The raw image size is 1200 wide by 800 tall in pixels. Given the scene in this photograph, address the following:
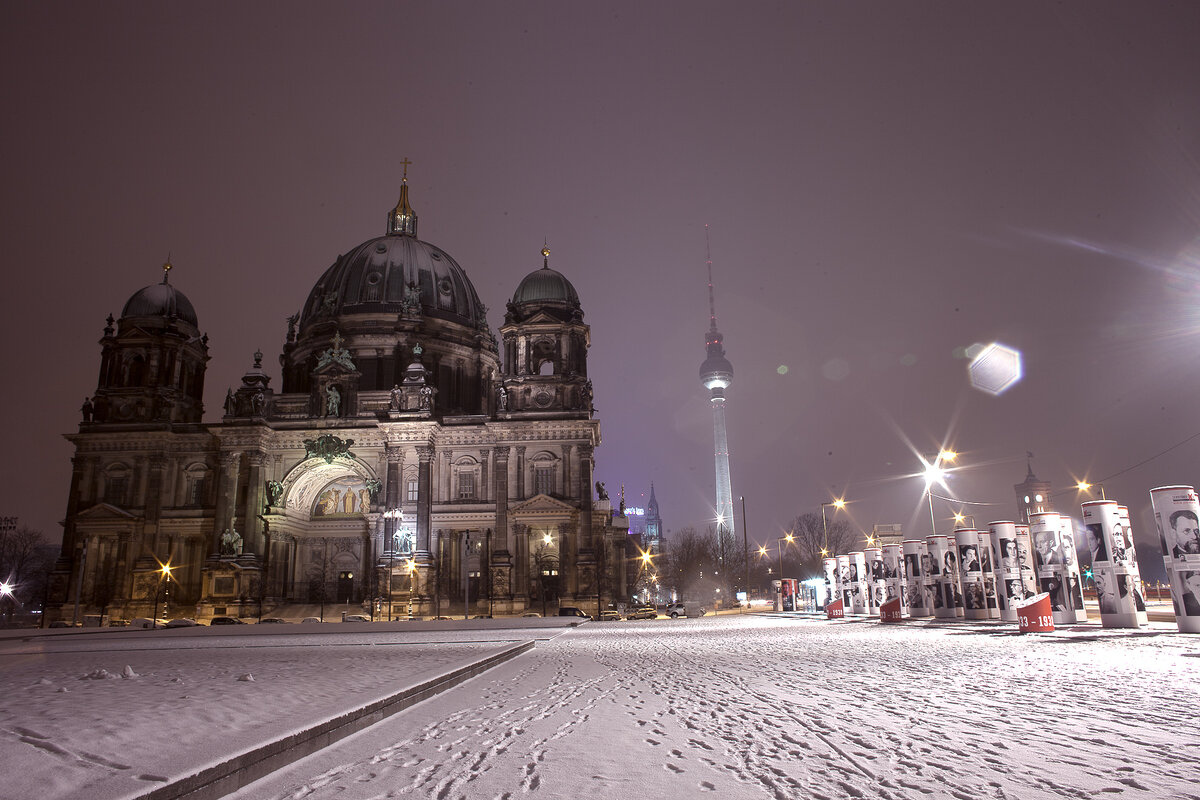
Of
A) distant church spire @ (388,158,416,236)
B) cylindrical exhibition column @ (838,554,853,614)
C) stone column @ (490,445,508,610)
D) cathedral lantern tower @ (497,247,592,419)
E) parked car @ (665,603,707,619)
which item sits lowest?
parked car @ (665,603,707,619)

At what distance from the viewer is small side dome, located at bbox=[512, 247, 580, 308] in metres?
66.2

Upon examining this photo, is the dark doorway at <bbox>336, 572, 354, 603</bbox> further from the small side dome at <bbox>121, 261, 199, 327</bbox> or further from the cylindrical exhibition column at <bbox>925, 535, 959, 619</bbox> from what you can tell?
the cylindrical exhibition column at <bbox>925, 535, 959, 619</bbox>

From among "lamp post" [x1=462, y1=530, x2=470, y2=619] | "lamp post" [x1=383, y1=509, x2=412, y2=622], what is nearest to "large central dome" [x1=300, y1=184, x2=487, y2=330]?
"lamp post" [x1=383, y1=509, x2=412, y2=622]

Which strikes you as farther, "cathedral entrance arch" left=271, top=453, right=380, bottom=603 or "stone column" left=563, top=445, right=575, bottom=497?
"cathedral entrance arch" left=271, top=453, right=380, bottom=603

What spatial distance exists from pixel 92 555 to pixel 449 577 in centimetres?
2895

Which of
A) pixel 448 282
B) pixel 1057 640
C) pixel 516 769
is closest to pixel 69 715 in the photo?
pixel 516 769

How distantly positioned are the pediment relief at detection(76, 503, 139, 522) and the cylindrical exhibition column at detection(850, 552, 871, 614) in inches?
2118

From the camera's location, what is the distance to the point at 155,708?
25.0 feet

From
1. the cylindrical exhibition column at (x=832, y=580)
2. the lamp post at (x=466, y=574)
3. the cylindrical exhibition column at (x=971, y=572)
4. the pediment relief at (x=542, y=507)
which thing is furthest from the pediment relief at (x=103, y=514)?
the cylindrical exhibition column at (x=971, y=572)

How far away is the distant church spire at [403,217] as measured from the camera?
8412 centimetres

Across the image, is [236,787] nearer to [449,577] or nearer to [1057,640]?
[1057,640]

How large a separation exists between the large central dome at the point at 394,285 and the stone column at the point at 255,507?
57.2ft

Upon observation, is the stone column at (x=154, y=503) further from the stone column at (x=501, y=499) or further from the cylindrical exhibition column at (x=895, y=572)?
the cylindrical exhibition column at (x=895, y=572)

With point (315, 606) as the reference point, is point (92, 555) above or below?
above
